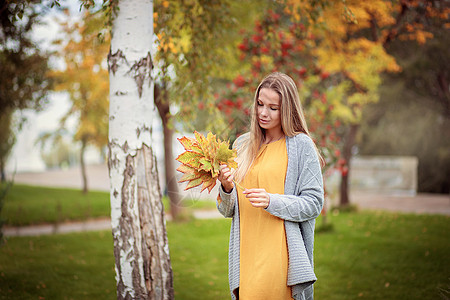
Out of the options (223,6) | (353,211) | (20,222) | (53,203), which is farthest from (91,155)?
(223,6)

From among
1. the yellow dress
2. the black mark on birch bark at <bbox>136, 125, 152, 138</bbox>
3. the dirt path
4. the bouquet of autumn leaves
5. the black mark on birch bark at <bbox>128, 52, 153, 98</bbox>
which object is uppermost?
the black mark on birch bark at <bbox>128, 52, 153, 98</bbox>

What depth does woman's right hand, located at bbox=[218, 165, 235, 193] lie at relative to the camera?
2.02m

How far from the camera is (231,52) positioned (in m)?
7.31

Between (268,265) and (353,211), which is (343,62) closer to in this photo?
(353,211)

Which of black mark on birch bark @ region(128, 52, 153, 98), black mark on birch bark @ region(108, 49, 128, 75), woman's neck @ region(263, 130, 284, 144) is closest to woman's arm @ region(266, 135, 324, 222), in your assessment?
woman's neck @ region(263, 130, 284, 144)

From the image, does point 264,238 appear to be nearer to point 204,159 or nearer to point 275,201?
point 275,201

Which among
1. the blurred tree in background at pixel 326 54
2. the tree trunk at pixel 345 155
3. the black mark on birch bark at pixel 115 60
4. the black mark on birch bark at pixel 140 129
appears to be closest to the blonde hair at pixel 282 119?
the black mark on birch bark at pixel 140 129

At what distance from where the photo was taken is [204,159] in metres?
1.98

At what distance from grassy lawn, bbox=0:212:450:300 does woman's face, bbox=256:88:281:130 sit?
3.00 metres

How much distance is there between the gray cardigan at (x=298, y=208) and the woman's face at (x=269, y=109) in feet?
0.46

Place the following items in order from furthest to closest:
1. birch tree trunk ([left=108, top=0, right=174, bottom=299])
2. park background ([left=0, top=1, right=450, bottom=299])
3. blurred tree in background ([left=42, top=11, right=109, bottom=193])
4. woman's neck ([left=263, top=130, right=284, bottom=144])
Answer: blurred tree in background ([left=42, top=11, right=109, bottom=193]) < park background ([left=0, top=1, right=450, bottom=299]) < birch tree trunk ([left=108, top=0, right=174, bottom=299]) < woman's neck ([left=263, top=130, right=284, bottom=144])

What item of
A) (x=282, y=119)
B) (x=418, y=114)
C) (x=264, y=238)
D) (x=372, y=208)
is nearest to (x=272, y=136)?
(x=282, y=119)

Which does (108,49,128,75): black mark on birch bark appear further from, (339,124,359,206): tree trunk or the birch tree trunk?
(339,124,359,206): tree trunk

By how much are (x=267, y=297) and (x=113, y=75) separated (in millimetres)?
1934
